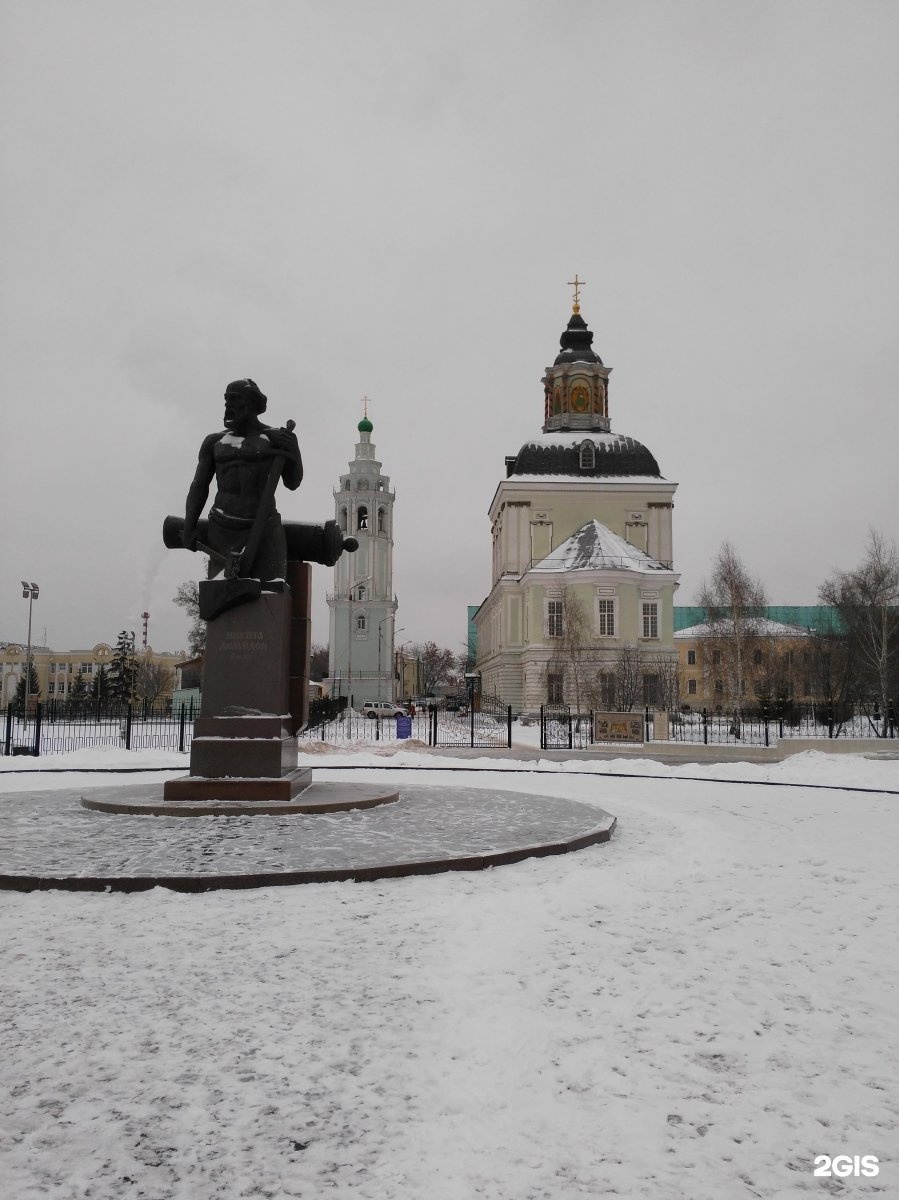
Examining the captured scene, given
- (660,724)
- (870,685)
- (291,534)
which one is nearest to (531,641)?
(870,685)

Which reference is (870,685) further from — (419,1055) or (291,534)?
(419,1055)

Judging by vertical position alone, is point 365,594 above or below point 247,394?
above

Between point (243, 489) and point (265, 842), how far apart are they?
4755 millimetres

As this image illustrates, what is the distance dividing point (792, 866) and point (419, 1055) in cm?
503

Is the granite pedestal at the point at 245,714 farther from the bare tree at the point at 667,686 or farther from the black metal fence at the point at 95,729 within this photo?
the bare tree at the point at 667,686

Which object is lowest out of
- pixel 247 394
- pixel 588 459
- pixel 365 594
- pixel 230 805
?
pixel 230 805

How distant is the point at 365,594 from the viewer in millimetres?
77062

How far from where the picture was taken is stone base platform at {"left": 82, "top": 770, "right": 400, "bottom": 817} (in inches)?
350

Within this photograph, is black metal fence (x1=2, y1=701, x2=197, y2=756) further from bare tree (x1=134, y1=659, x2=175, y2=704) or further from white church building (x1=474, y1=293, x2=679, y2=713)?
bare tree (x1=134, y1=659, x2=175, y2=704)

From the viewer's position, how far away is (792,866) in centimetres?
734

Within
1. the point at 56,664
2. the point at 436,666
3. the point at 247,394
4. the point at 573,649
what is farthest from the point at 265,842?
the point at 56,664

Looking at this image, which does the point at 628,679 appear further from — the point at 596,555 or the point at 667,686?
the point at 596,555

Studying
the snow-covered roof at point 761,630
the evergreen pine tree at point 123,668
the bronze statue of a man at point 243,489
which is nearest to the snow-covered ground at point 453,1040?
the bronze statue of a man at point 243,489

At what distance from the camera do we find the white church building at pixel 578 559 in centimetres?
5128
